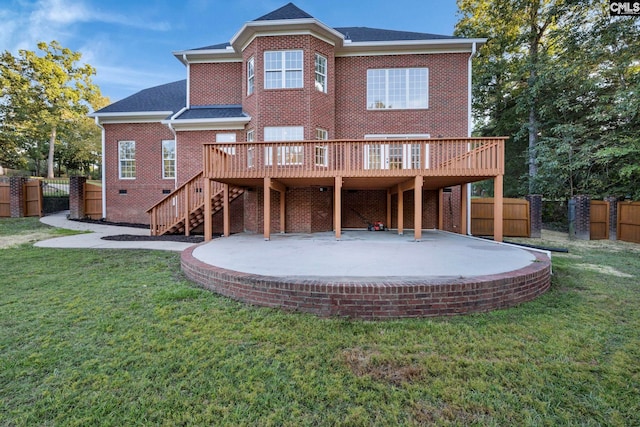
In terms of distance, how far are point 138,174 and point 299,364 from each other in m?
14.4

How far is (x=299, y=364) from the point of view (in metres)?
2.73

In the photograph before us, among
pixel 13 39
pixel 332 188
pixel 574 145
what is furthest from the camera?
pixel 13 39

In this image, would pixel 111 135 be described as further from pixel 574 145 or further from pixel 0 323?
pixel 574 145

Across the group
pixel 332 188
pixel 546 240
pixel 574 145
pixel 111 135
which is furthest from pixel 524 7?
pixel 111 135

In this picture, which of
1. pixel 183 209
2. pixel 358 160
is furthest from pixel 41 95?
pixel 358 160

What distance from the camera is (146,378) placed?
8.21ft

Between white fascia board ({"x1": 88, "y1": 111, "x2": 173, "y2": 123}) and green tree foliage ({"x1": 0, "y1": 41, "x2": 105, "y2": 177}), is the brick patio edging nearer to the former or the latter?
white fascia board ({"x1": 88, "y1": 111, "x2": 173, "y2": 123})

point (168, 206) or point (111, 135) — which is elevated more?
point (111, 135)

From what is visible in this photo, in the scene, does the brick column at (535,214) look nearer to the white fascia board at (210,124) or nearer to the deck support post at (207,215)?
the white fascia board at (210,124)

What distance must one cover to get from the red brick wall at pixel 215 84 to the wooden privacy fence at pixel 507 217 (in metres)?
11.5

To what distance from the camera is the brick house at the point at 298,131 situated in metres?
8.92

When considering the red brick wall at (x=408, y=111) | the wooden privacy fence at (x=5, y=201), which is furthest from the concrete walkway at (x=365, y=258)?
the wooden privacy fence at (x=5, y=201)

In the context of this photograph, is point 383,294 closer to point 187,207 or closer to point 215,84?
point 187,207

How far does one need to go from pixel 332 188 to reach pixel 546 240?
8866 mm
